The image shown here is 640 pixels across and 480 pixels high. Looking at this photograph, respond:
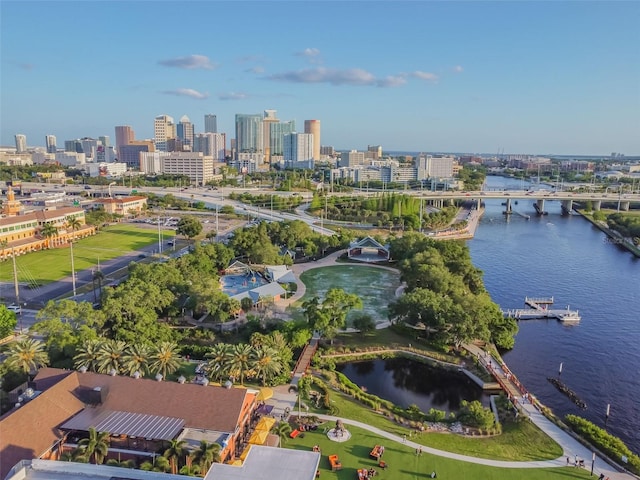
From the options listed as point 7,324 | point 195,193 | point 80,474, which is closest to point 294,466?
point 80,474

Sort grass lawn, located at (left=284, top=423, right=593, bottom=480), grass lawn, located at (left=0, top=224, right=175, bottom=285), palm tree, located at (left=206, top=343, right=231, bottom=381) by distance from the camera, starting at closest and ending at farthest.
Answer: grass lawn, located at (left=284, top=423, right=593, bottom=480)
palm tree, located at (left=206, top=343, right=231, bottom=381)
grass lawn, located at (left=0, top=224, right=175, bottom=285)

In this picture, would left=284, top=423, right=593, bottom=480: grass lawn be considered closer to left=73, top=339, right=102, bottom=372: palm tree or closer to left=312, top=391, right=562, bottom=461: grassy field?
left=312, top=391, right=562, bottom=461: grassy field

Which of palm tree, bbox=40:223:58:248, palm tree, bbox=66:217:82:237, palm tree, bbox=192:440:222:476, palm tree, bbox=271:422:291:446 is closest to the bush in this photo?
palm tree, bbox=271:422:291:446

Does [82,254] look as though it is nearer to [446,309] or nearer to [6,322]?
[6,322]

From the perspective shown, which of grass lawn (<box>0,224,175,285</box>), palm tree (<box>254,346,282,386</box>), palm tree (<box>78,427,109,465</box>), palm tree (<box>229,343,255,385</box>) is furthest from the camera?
grass lawn (<box>0,224,175,285</box>)

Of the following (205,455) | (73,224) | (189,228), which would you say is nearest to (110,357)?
(205,455)

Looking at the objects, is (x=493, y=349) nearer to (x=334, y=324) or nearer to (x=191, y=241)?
(x=334, y=324)
